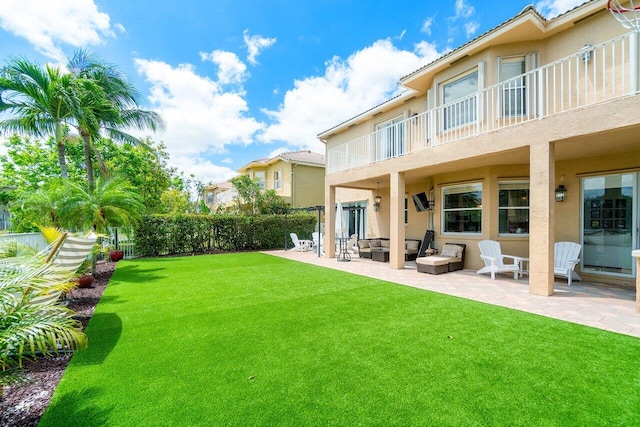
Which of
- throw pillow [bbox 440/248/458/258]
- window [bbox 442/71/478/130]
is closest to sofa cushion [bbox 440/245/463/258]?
throw pillow [bbox 440/248/458/258]

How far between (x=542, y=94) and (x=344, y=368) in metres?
7.65

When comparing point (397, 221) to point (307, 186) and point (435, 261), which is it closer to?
point (435, 261)

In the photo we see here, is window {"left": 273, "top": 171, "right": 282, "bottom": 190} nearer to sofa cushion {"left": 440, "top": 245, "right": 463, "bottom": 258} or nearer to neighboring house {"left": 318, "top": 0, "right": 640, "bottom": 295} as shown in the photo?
neighboring house {"left": 318, "top": 0, "right": 640, "bottom": 295}

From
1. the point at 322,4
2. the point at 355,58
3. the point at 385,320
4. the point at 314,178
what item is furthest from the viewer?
the point at 314,178

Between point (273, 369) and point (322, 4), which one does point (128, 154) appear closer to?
point (322, 4)

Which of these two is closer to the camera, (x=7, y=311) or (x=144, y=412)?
(x=7, y=311)

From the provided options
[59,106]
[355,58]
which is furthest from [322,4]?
[59,106]

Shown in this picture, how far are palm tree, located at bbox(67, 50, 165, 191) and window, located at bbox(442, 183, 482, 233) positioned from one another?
14.4 m

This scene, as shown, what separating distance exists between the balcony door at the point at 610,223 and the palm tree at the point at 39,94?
17679 mm

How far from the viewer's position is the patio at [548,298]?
198 inches

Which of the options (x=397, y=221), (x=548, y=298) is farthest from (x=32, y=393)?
(x=397, y=221)

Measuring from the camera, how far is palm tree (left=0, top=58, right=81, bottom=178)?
1020 cm

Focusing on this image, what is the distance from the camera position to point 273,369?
3.51 metres

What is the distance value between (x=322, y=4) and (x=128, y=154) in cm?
1836
